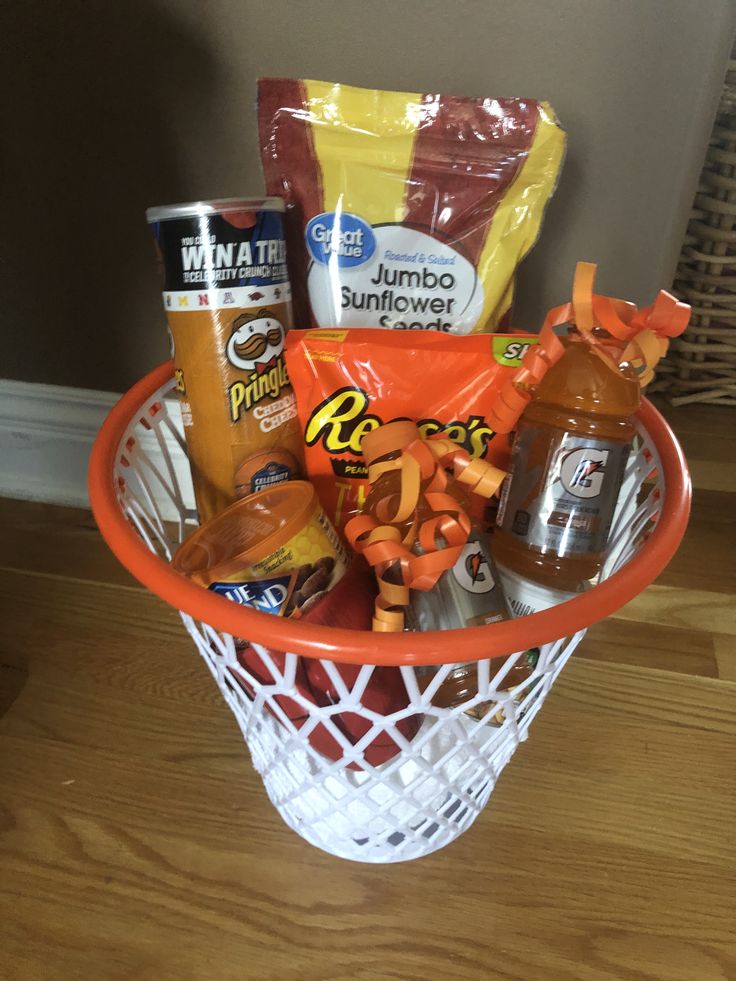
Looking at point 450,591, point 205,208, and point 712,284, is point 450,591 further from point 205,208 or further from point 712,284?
point 712,284

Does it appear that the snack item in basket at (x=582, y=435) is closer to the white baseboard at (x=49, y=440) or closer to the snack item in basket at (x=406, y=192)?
the snack item in basket at (x=406, y=192)

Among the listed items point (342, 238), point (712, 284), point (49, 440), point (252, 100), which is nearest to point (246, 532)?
point (342, 238)

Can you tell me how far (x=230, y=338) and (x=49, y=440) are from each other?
1.80 feet

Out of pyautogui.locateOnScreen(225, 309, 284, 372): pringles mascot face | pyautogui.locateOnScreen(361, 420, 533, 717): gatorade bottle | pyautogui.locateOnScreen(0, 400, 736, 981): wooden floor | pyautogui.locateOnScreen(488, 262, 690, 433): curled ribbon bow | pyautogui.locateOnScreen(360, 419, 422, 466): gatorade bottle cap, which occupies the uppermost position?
pyautogui.locateOnScreen(488, 262, 690, 433): curled ribbon bow

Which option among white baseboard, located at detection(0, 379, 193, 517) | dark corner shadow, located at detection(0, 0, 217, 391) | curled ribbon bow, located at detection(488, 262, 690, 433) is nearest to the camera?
curled ribbon bow, located at detection(488, 262, 690, 433)

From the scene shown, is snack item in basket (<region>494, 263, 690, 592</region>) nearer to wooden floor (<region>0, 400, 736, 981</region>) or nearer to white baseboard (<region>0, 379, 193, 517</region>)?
wooden floor (<region>0, 400, 736, 981</region>)

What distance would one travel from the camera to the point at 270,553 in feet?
1.56

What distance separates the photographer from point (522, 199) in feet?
2.00

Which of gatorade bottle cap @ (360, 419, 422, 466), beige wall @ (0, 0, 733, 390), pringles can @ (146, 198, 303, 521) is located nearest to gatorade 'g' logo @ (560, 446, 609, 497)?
gatorade bottle cap @ (360, 419, 422, 466)

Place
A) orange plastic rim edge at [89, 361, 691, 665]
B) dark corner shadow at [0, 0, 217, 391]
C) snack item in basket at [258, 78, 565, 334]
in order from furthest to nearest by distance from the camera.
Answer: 1. dark corner shadow at [0, 0, 217, 391]
2. snack item in basket at [258, 78, 565, 334]
3. orange plastic rim edge at [89, 361, 691, 665]

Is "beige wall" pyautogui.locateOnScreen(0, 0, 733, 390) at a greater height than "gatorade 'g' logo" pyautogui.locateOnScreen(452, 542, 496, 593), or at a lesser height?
greater

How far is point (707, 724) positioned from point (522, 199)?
52 centimetres

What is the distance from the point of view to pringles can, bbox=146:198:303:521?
51cm

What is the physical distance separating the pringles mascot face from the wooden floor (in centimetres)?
37
